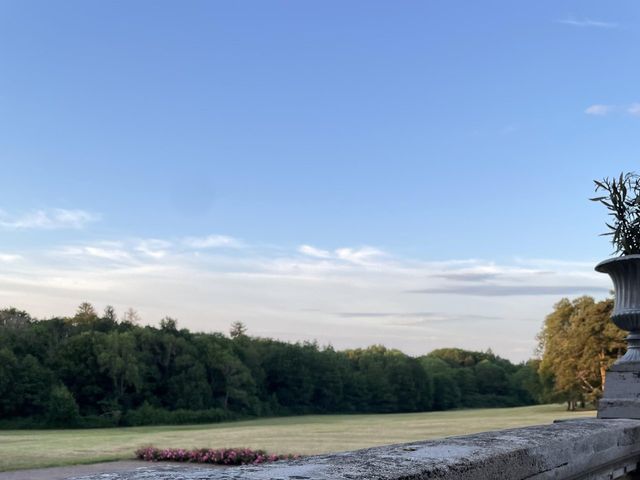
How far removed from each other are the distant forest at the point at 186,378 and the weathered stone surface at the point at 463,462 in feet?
174

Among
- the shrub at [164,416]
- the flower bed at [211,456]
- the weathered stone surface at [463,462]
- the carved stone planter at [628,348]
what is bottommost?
the shrub at [164,416]

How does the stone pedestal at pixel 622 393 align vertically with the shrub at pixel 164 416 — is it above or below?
above

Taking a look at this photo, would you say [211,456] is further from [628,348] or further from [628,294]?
[628,294]

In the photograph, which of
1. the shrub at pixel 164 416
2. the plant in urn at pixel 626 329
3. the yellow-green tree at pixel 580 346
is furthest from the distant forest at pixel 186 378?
the plant in urn at pixel 626 329

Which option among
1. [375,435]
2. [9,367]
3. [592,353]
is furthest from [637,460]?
[9,367]

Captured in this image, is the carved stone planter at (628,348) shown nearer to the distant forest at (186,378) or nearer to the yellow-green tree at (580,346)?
the yellow-green tree at (580,346)

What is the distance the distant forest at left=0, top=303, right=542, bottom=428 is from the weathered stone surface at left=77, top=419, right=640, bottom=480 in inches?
2085

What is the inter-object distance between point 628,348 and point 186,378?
56.3m

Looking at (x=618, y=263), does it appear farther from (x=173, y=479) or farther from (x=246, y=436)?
(x=246, y=436)

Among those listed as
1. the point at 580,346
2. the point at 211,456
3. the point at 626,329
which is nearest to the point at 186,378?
the point at 580,346

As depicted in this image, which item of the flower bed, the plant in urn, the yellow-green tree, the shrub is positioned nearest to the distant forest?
the shrub

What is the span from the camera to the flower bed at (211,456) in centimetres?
2106

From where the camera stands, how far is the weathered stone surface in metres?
1.88

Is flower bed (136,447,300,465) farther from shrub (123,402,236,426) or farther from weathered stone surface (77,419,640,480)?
shrub (123,402,236,426)
